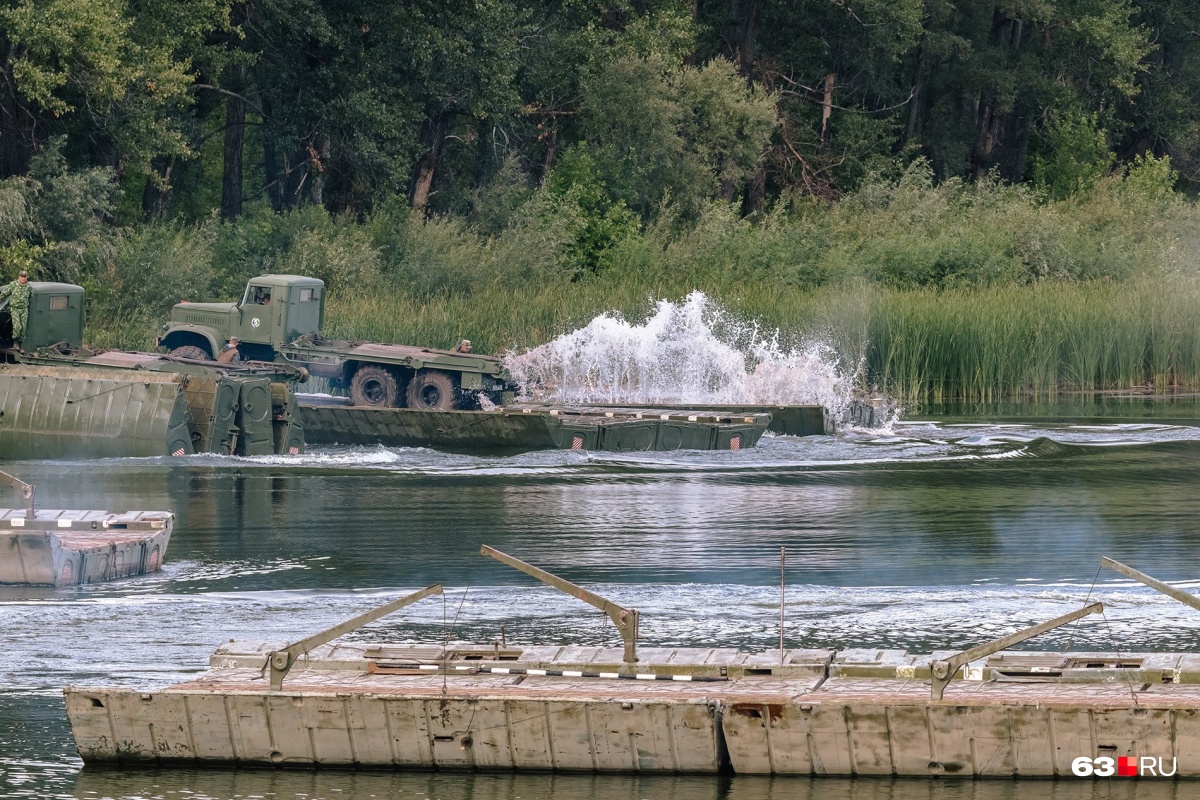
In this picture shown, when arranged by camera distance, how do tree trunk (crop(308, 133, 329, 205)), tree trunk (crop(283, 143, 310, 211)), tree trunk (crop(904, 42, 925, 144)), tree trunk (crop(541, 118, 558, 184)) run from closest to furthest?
tree trunk (crop(308, 133, 329, 205))
tree trunk (crop(283, 143, 310, 211))
tree trunk (crop(541, 118, 558, 184))
tree trunk (crop(904, 42, 925, 144))

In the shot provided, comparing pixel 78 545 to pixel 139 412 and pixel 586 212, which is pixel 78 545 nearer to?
pixel 139 412

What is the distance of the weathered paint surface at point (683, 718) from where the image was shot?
12086 millimetres

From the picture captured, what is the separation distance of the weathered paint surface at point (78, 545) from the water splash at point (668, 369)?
54.9 feet

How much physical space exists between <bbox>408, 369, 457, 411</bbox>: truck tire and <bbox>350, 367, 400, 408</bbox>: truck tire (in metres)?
0.32

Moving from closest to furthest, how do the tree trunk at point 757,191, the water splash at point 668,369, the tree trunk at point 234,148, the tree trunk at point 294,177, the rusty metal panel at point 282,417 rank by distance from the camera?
the rusty metal panel at point 282,417 < the water splash at point 668,369 < the tree trunk at point 234,148 < the tree trunk at point 294,177 < the tree trunk at point 757,191

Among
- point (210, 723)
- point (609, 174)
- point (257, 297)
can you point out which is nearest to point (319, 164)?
point (609, 174)

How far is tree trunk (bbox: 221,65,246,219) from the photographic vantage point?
53938mm

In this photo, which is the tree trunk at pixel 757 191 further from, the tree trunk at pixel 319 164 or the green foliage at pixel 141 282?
the green foliage at pixel 141 282

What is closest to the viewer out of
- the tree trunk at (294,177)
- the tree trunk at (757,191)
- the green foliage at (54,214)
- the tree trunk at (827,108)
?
the green foliage at (54,214)

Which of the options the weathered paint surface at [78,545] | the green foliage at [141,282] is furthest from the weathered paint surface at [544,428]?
the weathered paint surface at [78,545]

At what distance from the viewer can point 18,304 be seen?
1233 inches

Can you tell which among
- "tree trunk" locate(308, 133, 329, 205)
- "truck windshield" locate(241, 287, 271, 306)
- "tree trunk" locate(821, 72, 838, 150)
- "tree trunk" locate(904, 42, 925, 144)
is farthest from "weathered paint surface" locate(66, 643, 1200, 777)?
"tree trunk" locate(904, 42, 925, 144)

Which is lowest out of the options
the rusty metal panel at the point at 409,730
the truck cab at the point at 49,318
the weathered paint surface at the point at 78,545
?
the rusty metal panel at the point at 409,730

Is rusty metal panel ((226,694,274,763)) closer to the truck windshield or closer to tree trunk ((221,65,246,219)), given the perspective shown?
the truck windshield
